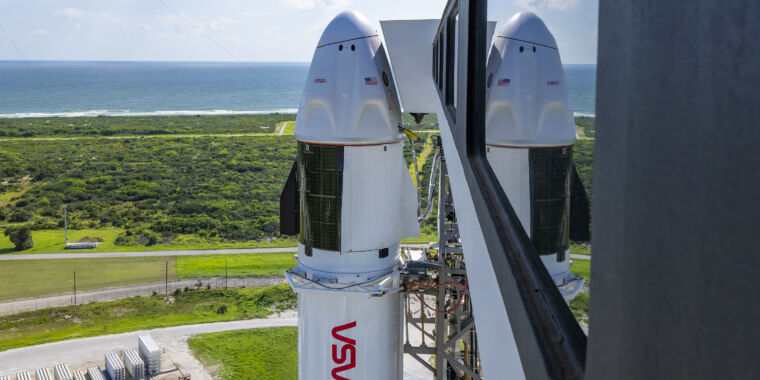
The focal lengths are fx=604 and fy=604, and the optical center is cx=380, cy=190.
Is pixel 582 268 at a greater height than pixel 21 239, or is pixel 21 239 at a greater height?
pixel 582 268

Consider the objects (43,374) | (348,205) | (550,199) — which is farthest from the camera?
(43,374)

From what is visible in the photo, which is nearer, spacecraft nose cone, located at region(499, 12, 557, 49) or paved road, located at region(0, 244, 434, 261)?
spacecraft nose cone, located at region(499, 12, 557, 49)

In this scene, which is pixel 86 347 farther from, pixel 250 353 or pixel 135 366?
pixel 250 353

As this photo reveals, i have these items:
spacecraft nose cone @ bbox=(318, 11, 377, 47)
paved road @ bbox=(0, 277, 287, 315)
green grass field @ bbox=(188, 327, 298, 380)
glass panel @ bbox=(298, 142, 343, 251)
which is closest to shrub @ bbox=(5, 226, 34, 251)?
paved road @ bbox=(0, 277, 287, 315)

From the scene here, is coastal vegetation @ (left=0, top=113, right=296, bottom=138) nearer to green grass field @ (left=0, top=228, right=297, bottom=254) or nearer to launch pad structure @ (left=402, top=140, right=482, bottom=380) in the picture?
green grass field @ (left=0, top=228, right=297, bottom=254)

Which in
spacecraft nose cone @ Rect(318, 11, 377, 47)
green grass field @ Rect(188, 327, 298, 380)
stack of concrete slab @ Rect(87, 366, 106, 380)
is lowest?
green grass field @ Rect(188, 327, 298, 380)

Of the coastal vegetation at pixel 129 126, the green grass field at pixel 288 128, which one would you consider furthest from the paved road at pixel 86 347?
the coastal vegetation at pixel 129 126

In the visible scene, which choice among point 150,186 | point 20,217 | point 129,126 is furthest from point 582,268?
point 129,126
